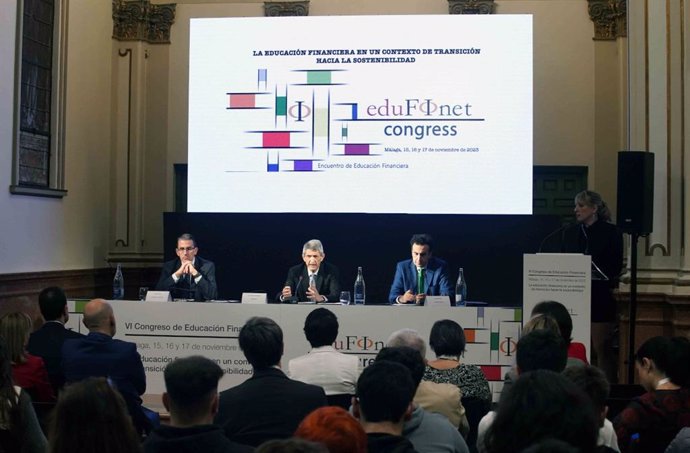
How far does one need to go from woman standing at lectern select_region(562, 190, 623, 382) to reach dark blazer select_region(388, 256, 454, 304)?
3.62 ft

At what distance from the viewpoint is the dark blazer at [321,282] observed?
6.55 m

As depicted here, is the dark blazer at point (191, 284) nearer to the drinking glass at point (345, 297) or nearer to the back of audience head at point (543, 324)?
the drinking glass at point (345, 297)

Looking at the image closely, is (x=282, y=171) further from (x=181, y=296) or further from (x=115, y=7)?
(x=115, y=7)

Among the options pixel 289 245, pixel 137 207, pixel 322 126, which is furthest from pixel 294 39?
pixel 137 207

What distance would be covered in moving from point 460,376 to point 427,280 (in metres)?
2.80

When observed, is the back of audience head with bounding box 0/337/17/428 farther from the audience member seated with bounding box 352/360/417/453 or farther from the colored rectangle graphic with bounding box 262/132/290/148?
the colored rectangle graphic with bounding box 262/132/290/148

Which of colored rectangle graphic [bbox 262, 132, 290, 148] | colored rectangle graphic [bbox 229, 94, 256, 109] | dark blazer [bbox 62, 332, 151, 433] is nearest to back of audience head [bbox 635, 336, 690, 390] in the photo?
dark blazer [bbox 62, 332, 151, 433]

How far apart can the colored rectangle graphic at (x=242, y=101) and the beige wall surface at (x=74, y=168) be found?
5.05ft

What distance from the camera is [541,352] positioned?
3041mm

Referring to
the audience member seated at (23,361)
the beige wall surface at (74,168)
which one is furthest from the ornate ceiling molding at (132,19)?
the audience member seated at (23,361)

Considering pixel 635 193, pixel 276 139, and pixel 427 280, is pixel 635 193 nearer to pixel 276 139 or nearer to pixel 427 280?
pixel 427 280

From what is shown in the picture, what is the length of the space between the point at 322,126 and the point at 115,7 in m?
2.83

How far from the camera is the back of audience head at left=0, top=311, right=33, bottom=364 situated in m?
3.75

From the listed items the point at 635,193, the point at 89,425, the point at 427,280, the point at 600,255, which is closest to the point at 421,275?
the point at 427,280
